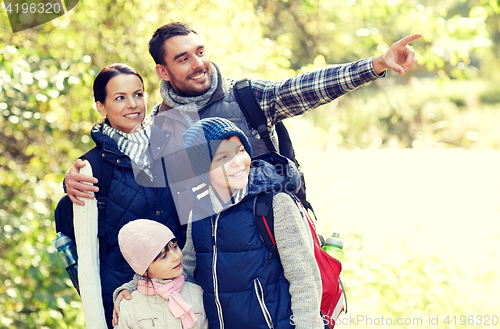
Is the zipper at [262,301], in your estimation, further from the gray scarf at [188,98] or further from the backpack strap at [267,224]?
the gray scarf at [188,98]

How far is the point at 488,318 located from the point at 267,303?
94.0 inches

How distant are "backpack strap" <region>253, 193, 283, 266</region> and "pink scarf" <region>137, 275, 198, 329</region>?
44cm

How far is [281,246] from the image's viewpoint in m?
1.61

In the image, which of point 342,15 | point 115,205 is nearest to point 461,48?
point 115,205

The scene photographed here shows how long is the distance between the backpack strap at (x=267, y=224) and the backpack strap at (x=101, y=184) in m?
0.70

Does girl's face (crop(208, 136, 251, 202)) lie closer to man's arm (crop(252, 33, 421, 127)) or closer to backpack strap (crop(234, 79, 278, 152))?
backpack strap (crop(234, 79, 278, 152))

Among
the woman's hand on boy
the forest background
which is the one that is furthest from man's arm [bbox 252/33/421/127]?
the forest background

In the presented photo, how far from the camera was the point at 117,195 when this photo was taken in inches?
73.7

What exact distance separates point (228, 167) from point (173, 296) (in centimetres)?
58

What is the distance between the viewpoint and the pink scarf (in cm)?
172

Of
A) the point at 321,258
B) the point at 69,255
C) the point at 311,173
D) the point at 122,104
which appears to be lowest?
A: the point at 321,258

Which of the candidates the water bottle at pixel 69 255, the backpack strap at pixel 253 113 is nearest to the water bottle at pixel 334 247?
the backpack strap at pixel 253 113

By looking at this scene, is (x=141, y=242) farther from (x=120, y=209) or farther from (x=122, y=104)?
(x=122, y=104)

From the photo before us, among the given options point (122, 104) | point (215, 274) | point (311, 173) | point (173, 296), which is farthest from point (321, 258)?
point (311, 173)
